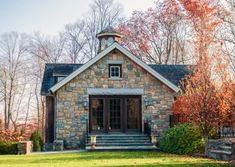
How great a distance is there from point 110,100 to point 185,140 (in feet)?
21.3

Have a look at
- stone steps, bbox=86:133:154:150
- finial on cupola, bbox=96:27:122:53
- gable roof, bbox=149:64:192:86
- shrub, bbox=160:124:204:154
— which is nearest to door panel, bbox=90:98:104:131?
stone steps, bbox=86:133:154:150

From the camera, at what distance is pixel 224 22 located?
94.4 ft

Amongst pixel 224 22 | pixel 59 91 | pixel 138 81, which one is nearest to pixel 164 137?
pixel 138 81

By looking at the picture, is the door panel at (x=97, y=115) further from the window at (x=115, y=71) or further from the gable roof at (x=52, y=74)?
the gable roof at (x=52, y=74)

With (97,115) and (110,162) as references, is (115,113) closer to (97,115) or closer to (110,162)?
(97,115)

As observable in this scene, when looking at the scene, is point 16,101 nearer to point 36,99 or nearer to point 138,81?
point 36,99

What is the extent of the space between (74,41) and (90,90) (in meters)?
20.8

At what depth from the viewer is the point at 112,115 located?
23.0 m

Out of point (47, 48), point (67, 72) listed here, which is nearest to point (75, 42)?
point (47, 48)

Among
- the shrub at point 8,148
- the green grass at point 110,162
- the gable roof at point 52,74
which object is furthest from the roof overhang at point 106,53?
the green grass at point 110,162

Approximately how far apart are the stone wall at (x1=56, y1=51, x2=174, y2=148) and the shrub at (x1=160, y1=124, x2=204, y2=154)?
14.0 feet

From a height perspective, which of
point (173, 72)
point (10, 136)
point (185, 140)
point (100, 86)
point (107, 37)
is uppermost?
point (107, 37)

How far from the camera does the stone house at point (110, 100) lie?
2244cm

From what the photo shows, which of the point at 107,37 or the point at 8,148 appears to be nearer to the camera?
the point at 8,148
